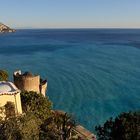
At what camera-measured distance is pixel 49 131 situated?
22.6 meters

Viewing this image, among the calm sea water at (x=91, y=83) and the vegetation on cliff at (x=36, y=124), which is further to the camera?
the calm sea water at (x=91, y=83)

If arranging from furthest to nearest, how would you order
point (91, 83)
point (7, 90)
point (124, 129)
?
point (91, 83) < point (7, 90) < point (124, 129)

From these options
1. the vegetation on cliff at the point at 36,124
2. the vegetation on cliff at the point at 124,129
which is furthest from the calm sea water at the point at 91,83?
the vegetation on cliff at the point at 124,129

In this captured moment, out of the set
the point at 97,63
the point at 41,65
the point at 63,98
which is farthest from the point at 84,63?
the point at 63,98

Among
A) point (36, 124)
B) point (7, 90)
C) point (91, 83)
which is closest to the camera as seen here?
point (36, 124)

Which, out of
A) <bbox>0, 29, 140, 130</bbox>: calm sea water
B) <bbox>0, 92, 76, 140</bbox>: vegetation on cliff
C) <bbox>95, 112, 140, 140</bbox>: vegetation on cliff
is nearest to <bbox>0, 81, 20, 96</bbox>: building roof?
<bbox>0, 92, 76, 140</bbox>: vegetation on cliff

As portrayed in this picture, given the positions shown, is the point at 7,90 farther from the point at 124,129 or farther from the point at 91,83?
the point at 91,83

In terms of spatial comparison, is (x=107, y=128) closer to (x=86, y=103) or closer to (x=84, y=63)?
(x=86, y=103)

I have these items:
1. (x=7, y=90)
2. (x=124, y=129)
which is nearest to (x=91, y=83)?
(x=7, y=90)

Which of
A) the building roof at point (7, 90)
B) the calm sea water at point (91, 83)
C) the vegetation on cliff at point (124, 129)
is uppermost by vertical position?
the building roof at point (7, 90)

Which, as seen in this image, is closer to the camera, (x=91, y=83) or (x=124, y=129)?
(x=124, y=129)

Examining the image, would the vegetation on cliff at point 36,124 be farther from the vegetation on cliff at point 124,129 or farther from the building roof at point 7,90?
the vegetation on cliff at point 124,129

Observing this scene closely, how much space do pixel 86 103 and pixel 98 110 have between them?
3.28 meters

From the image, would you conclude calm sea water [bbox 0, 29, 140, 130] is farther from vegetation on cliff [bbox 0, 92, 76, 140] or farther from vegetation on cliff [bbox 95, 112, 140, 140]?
vegetation on cliff [bbox 95, 112, 140, 140]
